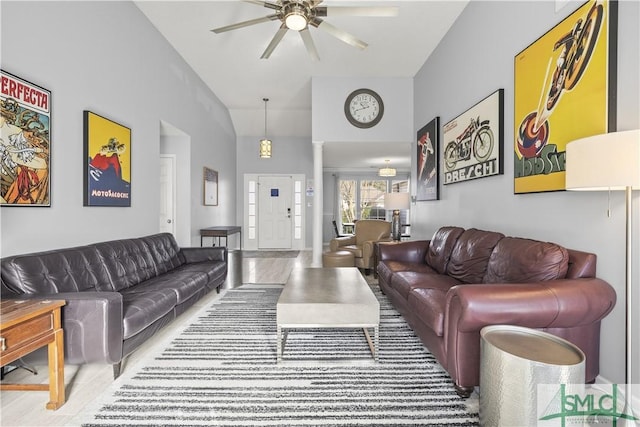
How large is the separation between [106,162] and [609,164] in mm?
3639

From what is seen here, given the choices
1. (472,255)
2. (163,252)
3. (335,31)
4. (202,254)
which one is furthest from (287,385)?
(335,31)

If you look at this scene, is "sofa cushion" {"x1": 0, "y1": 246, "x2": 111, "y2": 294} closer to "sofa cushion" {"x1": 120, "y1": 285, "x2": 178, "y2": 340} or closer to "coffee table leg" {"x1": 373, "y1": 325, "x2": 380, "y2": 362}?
"sofa cushion" {"x1": 120, "y1": 285, "x2": 178, "y2": 340}

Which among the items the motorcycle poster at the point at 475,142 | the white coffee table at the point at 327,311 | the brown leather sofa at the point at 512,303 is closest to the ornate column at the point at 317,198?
the motorcycle poster at the point at 475,142

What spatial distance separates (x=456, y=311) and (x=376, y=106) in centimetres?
441

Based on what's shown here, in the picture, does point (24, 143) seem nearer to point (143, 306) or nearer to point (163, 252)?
point (143, 306)

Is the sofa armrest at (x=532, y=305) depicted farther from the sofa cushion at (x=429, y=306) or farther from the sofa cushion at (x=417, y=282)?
the sofa cushion at (x=417, y=282)

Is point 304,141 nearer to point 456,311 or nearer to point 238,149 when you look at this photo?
point 238,149

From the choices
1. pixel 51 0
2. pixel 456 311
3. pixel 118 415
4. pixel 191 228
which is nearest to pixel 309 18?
pixel 51 0

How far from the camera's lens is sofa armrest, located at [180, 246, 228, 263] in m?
3.96

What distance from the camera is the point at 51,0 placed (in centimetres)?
239

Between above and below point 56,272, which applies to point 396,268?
below

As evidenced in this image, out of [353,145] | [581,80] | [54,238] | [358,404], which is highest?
[353,145]

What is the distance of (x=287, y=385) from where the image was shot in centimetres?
195

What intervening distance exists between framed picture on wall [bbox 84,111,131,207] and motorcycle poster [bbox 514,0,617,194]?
11.8 feet
